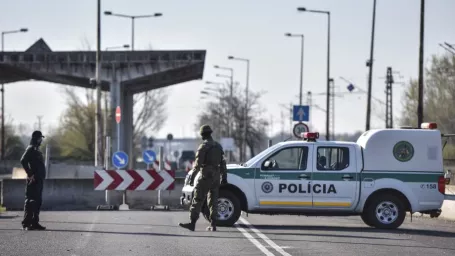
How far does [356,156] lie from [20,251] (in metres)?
7.95

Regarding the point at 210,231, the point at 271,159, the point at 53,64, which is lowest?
the point at 210,231

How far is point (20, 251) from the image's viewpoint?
1334 cm

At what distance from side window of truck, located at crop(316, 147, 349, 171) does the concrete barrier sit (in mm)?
10511

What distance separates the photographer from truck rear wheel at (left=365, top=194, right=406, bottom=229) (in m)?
18.7

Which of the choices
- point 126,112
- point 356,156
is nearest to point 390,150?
point 356,156

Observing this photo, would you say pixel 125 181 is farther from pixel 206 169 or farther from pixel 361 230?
pixel 206 169

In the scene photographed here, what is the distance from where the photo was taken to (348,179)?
18797 millimetres

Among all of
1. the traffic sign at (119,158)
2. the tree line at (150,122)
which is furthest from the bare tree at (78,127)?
the traffic sign at (119,158)

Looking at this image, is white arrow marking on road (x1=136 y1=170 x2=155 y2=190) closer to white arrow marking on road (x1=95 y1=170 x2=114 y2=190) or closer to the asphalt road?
white arrow marking on road (x1=95 y1=170 x2=114 y2=190)

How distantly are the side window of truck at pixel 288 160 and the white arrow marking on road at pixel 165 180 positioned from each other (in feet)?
27.8

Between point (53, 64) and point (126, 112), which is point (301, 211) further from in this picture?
point (126, 112)

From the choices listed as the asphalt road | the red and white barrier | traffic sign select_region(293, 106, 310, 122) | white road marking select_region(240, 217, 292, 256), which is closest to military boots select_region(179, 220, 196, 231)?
the asphalt road

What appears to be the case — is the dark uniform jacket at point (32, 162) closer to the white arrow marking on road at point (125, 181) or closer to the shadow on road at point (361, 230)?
the shadow on road at point (361, 230)

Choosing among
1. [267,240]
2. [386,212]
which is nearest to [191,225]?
[267,240]
